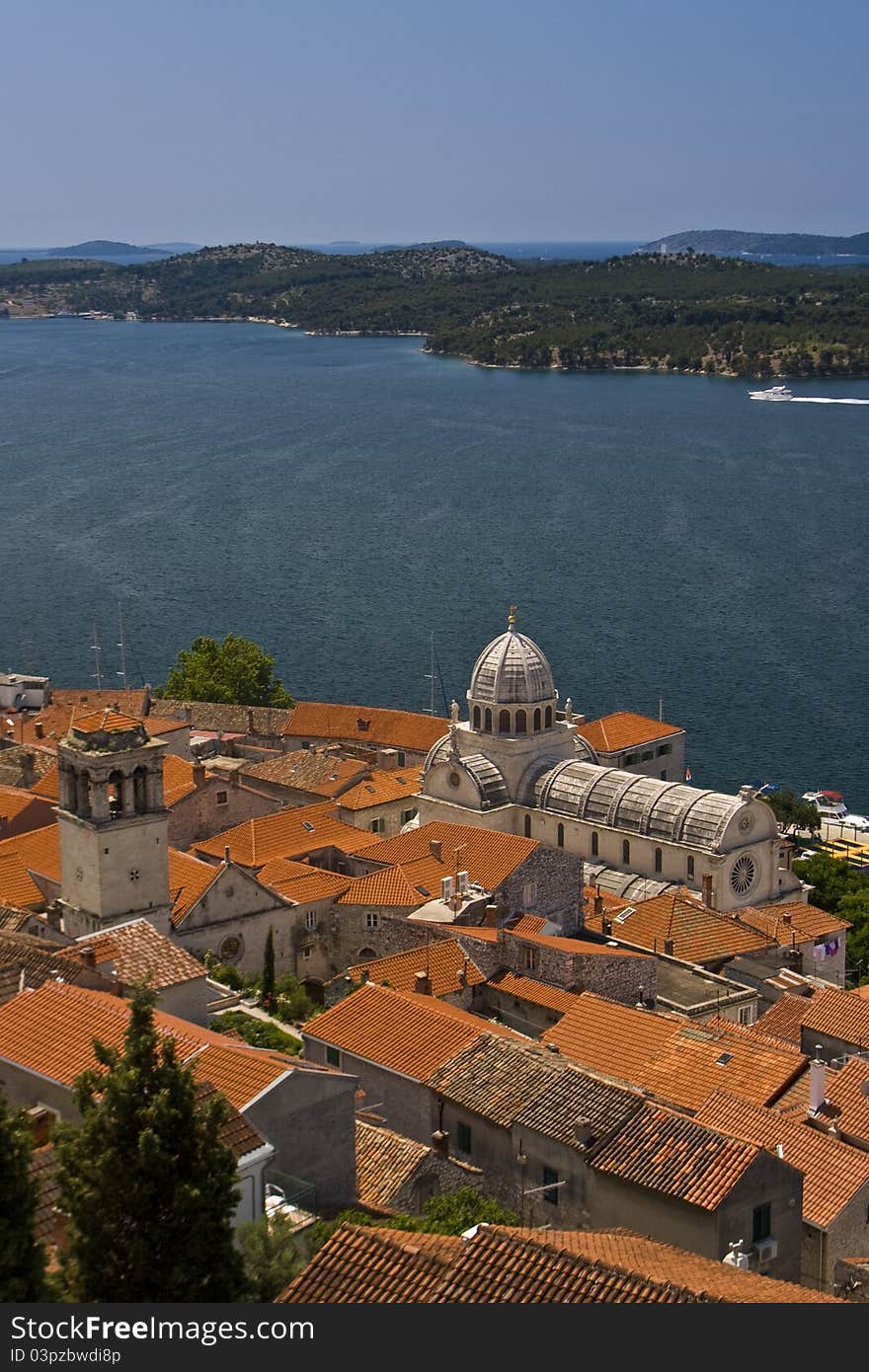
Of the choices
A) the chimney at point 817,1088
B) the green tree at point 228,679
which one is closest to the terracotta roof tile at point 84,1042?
the chimney at point 817,1088

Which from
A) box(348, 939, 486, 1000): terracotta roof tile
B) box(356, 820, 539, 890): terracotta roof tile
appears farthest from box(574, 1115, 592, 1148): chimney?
box(356, 820, 539, 890): terracotta roof tile

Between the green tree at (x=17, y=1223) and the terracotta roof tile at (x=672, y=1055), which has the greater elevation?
the green tree at (x=17, y=1223)

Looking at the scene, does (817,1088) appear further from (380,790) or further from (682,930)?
(380,790)

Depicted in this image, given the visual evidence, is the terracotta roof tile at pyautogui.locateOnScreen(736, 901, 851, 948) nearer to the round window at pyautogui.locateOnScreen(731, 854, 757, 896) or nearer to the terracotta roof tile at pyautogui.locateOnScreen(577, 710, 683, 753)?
the round window at pyautogui.locateOnScreen(731, 854, 757, 896)

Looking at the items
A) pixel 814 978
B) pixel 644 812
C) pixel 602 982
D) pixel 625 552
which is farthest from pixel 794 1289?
pixel 625 552

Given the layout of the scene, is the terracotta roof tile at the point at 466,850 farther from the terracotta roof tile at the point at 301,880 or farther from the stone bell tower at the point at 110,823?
the stone bell tower at the point at 110,823

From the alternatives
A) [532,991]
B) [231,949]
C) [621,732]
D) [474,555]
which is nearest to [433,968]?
[532,991]

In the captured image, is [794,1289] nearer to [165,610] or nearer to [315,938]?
[315,938]
